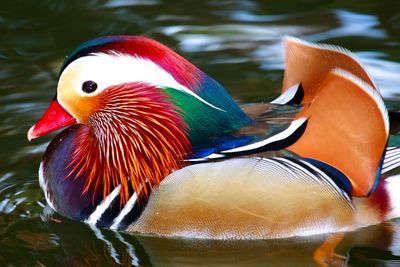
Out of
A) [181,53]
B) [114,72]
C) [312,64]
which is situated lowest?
[181,53]

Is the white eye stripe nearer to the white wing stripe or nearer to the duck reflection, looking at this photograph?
the white wing stripe

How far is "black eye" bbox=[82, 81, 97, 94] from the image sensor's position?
14.2 ft

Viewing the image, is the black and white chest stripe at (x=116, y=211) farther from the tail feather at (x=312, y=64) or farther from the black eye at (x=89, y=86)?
the tail feather at (x=312, y=64)

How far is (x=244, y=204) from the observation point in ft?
13.9

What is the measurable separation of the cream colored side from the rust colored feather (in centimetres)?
15

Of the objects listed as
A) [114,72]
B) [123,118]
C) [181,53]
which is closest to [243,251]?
[123,118]

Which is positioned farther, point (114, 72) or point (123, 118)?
point (123, 118)

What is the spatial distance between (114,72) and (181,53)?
2057 millimetres

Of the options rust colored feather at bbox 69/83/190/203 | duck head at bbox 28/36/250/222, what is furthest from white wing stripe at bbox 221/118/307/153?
rust colored feather at bbox 69/83/190/203

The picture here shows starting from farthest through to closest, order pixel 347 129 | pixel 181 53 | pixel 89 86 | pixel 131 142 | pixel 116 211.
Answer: pixel 181 53, pixel 131 142, pixel 116 211, pixel 89 86, pixel 347 129

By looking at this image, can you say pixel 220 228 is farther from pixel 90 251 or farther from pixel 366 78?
pixel 366 78

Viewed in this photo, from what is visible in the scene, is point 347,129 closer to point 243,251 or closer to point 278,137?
point 278,137

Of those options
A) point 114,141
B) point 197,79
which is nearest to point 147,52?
point 197,79

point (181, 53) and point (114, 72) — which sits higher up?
point (114, 72)
